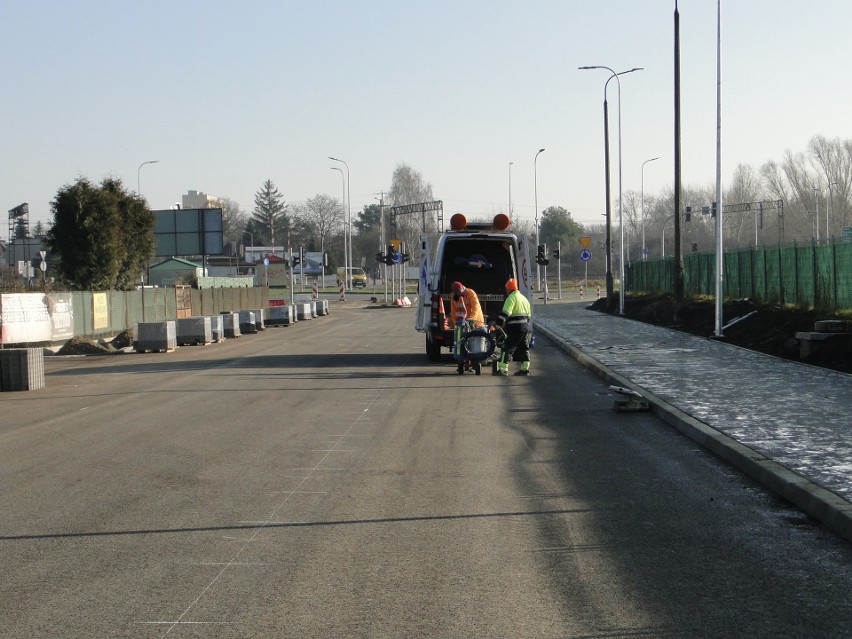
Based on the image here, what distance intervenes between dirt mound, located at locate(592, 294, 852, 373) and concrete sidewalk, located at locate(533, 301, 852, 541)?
66 centimetres

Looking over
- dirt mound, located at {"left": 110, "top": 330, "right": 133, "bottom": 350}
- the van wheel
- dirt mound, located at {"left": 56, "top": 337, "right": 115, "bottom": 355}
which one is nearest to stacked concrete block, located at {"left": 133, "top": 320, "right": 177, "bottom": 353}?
dirt mound, located at {"left": 56, "top": 337, "right": 115, "bottom": 355}

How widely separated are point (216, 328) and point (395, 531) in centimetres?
2621

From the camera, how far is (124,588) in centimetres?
564

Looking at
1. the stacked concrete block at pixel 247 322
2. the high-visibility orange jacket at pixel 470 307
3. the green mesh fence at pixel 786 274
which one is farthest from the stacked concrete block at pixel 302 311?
the high-visibility orange jacket at pixel 470 307

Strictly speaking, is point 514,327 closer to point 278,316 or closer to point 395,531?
point 395,531

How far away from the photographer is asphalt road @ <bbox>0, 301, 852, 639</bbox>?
5145 mm

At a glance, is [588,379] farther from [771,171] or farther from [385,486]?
[771,171]

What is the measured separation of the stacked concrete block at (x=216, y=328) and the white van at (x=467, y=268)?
11452 millimetres

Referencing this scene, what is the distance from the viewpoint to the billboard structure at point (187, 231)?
176 ft

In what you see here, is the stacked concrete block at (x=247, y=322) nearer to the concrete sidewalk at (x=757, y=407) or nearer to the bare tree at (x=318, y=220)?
the concrete sidewalk at (x=757, y=407)

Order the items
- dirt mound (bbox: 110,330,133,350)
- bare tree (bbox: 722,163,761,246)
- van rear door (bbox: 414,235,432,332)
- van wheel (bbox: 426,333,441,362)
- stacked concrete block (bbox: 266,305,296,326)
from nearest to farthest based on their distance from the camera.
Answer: van rear door (bbox: 414,235,432,332), van wheel (bbox: 426,333,441,362), dirt mound (bbox: 110,330,133,350), stacked concrete block (bbox: 266,305,296,326), bare tree (bbox: 722,163,761,246)

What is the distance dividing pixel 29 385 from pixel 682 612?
15113 mm

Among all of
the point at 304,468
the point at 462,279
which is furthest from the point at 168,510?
the point at 462,279

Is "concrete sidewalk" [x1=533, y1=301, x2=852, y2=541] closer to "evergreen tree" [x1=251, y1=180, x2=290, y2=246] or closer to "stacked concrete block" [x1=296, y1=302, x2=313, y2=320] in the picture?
"stacked concrete block" [x1=296, y1=302, x2=313, y2=320]
